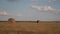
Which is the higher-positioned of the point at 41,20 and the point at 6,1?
the point at 6,1

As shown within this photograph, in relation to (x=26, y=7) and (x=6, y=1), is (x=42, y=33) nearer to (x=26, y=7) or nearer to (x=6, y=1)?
(x=26, y=7)

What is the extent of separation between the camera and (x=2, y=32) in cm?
A: 223

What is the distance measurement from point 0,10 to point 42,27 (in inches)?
37.8

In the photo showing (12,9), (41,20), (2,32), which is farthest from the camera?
(12,9)

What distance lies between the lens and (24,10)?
2.93 metres

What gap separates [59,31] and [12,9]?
1016mm

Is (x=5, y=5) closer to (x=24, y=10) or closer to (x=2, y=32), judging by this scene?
(x=24, y=10)

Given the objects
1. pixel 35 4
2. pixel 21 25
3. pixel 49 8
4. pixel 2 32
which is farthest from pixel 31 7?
pixel 2 32

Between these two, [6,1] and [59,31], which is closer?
[59,31]

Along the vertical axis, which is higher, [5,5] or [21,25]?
[5,5]

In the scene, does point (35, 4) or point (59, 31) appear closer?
point (59, 31)

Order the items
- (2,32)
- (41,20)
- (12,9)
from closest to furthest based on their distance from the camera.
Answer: (2,32) < (41,20) < (12,9)

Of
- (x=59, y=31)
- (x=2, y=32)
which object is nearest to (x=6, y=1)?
(x=2, y=32)

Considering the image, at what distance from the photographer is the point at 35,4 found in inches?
Result: 117
